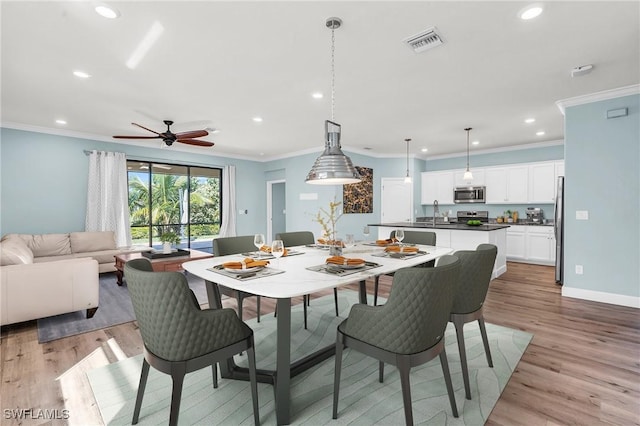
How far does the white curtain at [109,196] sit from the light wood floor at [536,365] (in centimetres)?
286

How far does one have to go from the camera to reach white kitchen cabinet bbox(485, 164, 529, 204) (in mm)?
6445

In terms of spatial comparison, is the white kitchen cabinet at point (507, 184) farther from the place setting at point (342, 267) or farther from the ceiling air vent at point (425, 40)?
the place setting at point (342, 267)

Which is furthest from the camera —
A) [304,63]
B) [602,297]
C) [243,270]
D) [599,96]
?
[602,297]

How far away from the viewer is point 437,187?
25.6 ft

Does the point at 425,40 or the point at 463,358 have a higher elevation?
the point at 425,40

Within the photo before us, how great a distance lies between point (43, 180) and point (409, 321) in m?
6.40

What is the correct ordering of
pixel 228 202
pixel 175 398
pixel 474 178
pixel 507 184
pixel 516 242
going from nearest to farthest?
pixel 175 398 → pixel 516 242 → pixel 507 184 → pixel 474 178 → pixel 228 202

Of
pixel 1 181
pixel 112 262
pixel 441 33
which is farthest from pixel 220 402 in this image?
pixel 1 181

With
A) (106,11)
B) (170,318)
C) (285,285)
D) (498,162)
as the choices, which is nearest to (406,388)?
(285,285)

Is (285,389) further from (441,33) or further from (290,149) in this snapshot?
(290,149)

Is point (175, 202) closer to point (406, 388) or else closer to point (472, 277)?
point (472, 277)

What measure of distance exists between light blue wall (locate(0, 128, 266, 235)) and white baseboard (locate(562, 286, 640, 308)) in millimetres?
7622

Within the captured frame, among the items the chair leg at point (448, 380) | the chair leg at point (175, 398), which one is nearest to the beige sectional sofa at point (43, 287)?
the chair leg at point (175, 398)

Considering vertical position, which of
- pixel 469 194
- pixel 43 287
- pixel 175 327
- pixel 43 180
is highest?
pixel 43 180
